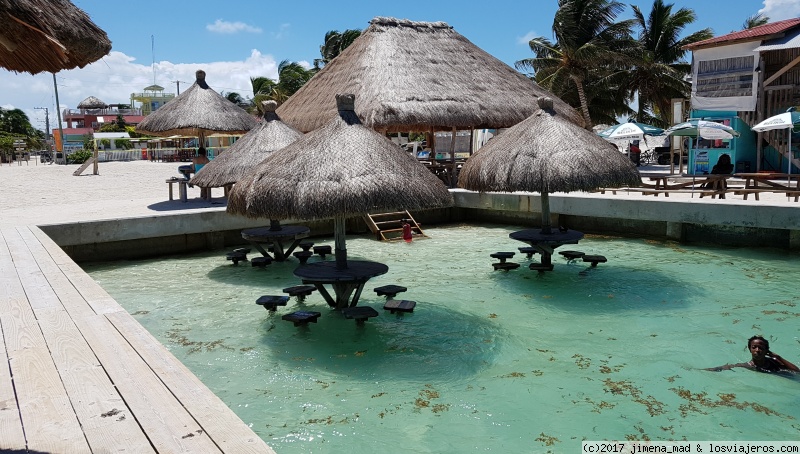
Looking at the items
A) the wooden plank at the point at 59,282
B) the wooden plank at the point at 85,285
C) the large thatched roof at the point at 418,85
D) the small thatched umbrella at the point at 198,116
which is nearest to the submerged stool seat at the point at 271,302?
the wooden plank at the point at 85,285

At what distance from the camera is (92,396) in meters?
3.21

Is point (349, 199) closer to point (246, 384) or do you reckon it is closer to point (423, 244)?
point (246, 384)

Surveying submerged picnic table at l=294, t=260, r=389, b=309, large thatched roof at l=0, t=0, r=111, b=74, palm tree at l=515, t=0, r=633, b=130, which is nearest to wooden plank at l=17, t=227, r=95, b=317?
large thatched roof at l=0, t=0, r=111, b=74

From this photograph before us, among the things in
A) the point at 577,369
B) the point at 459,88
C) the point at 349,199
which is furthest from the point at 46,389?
the point at 459,88

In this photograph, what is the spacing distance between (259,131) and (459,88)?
21.9 feet

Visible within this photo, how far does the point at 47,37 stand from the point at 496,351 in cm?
441

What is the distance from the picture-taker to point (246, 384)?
5359 mm

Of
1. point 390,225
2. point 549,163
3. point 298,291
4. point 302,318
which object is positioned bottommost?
point 302,318

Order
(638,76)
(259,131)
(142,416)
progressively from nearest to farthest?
(142,416), (259,131), (638,76)

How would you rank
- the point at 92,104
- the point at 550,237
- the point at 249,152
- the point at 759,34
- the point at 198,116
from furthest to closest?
the point at 92,104 → the point at 759,34 → the point at 198,116 → the point at 249,152 → the point at 550,237

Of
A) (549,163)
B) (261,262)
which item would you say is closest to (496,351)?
(549,163)

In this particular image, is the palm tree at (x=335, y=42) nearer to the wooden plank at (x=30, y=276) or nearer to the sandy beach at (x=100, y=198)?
the sandy beach at (x=100, y=198)

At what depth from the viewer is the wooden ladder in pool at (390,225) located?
1233cm

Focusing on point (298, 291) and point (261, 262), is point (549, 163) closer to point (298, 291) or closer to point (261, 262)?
point (298, 291)
